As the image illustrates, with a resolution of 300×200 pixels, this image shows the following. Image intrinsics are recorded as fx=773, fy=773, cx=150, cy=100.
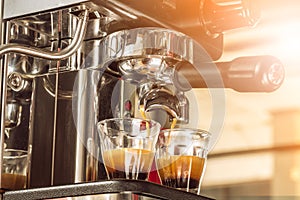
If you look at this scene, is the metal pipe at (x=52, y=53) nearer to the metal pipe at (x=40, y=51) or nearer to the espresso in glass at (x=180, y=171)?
the metal pipe at (x=40, y=51)

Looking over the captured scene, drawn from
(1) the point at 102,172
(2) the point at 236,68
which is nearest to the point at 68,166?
(1) the point at 102,172

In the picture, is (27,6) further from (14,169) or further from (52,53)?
(14,169)

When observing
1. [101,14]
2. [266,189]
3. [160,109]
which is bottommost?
[266,189]

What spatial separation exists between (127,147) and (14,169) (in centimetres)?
18

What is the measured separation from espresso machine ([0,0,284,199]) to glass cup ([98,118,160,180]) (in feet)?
0.17

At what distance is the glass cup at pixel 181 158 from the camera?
3.06 ft

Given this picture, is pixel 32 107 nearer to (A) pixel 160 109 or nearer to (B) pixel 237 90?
(A) pixel 160 109

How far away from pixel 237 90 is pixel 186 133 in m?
0.23

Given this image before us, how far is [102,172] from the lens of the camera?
96cm

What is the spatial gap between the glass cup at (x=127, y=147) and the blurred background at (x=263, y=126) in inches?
12.6

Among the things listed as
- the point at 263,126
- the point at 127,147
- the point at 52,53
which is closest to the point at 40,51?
the point at 52,53

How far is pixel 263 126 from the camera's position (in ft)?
3.92

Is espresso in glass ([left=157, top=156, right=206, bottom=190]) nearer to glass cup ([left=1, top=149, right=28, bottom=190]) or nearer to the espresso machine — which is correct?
the espresso machine

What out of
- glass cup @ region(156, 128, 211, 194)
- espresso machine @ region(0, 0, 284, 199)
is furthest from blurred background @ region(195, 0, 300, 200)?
glass cup @ region(156, 128, 211, 194)
